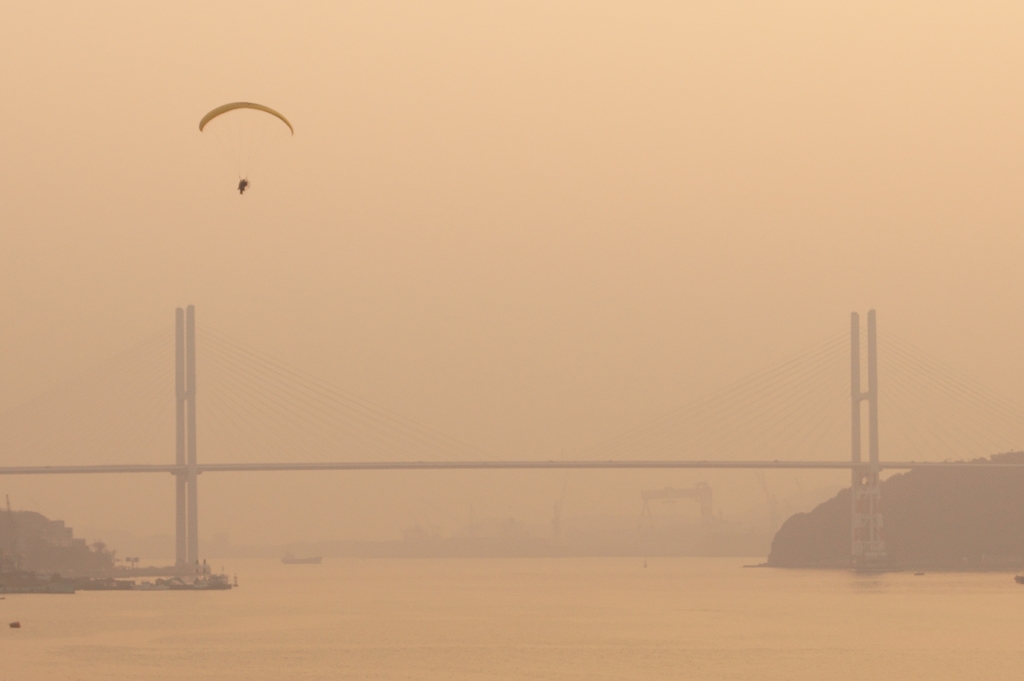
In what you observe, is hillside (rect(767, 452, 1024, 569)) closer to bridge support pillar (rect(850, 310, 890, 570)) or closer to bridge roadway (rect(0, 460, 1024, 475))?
bridge support pillar (rect(850, 310, 890, 570))

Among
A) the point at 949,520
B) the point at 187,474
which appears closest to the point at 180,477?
the point at 187,474

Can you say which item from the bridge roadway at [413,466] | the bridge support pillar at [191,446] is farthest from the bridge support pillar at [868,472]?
the bridge support pillar at [191,446]

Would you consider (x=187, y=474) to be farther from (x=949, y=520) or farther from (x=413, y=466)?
(x=949, y=520)

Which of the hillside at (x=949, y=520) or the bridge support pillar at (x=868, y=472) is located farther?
the hillside at (x=949, y=520)

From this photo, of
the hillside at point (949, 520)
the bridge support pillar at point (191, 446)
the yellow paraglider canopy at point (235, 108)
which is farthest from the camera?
the hillside at point (949, 520)

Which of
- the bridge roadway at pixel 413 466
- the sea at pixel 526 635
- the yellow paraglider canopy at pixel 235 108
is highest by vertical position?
the yellow paraglider canopy at pixel 235 108

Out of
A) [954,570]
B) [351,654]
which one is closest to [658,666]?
[351,654]

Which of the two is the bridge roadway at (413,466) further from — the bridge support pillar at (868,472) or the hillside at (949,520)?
the hillside at (949,520)
